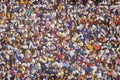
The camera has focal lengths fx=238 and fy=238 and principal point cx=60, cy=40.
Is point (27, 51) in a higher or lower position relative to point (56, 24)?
lower

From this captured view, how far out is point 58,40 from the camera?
5602 millimetres

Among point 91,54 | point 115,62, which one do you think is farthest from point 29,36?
point 115,62

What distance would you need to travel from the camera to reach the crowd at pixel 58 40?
538 centimetres

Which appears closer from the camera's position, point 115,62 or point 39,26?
point 115,62

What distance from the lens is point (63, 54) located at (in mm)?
5500

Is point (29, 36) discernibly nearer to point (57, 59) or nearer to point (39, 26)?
point (39, 26)

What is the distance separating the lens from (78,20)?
5707 millimetres

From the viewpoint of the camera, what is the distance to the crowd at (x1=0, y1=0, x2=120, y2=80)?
5375mm

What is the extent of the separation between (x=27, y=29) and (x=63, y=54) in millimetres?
1067

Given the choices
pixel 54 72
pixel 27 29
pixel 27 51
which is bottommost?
pixel 54 72

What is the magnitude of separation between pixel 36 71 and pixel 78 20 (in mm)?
1566

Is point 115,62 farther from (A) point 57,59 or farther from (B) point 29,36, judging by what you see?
(B) point 29,36

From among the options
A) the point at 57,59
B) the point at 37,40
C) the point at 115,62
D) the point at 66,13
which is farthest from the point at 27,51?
the point at 115,62

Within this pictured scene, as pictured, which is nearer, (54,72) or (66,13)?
(54,72)
